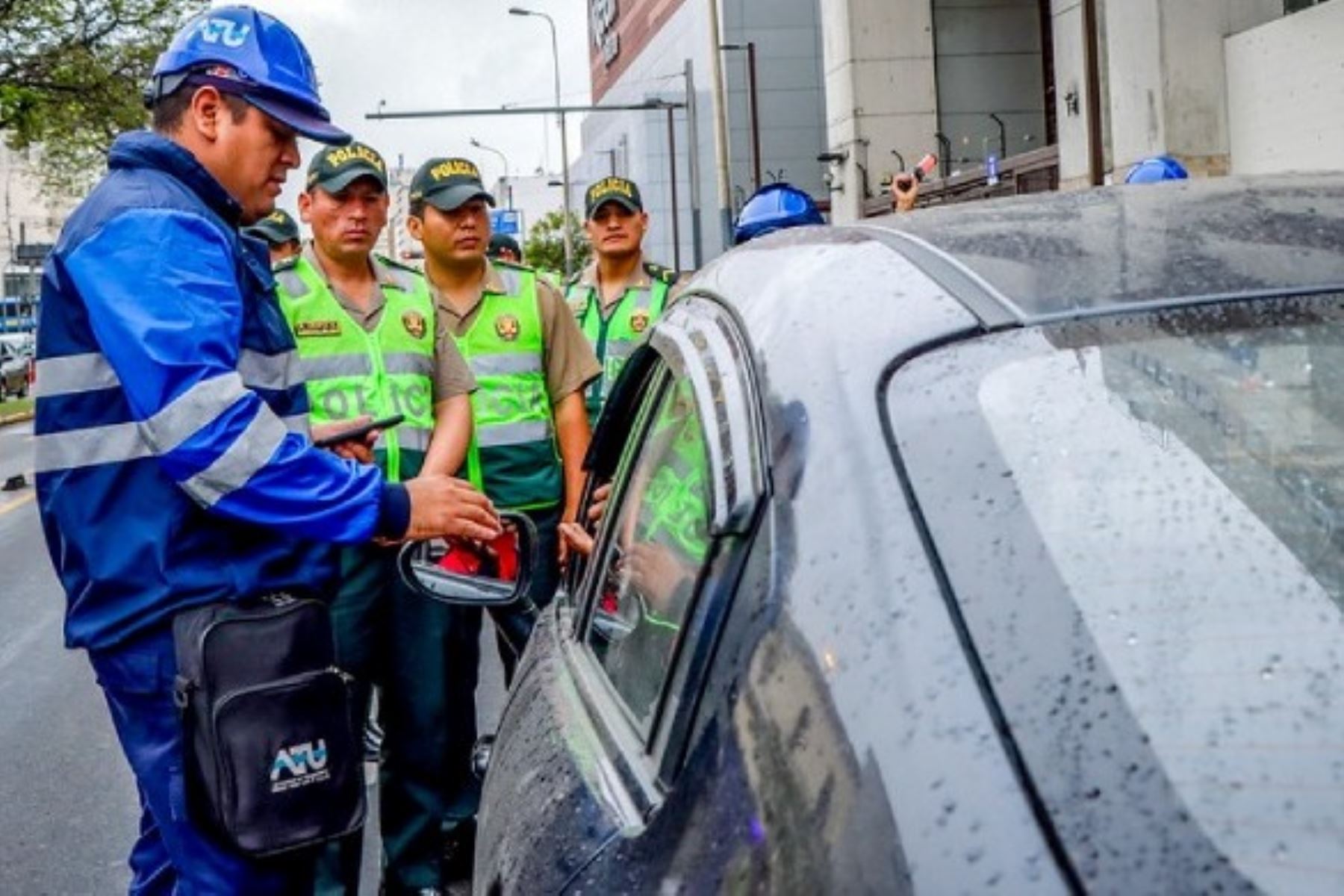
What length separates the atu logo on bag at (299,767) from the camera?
2.79 m

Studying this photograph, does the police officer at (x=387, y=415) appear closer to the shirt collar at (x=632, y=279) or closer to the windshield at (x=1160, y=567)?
the shirt collar at (x=632, y=279)

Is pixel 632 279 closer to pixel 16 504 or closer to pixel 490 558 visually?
pixel 490 558

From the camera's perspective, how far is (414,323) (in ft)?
14.6

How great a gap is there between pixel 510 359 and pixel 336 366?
0.98 metres

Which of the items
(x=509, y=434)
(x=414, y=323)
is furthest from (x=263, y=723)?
(x=509, y=434)

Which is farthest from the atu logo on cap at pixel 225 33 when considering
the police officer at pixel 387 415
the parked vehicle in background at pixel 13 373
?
the parked vehicle in background at pixel 13 373

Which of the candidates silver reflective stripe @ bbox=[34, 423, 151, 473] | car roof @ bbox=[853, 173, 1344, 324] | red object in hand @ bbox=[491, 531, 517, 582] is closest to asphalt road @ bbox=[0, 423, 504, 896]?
red object in hand @ bbox=[491, 531, 517, 582]

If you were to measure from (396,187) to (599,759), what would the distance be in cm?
13999

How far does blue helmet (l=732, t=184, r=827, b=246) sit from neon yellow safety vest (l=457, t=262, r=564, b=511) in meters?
0.92

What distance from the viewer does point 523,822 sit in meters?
1.96

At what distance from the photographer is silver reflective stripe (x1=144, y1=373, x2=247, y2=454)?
2.65m

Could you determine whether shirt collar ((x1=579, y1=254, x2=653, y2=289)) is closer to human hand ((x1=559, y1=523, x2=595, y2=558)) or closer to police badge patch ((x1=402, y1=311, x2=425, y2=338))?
police badge patch ((x1=402, y1=311, x2=425, y2=338))

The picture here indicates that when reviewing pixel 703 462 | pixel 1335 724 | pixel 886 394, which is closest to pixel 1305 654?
pixel 1335 724

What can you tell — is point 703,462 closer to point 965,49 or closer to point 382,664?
point 382,664
